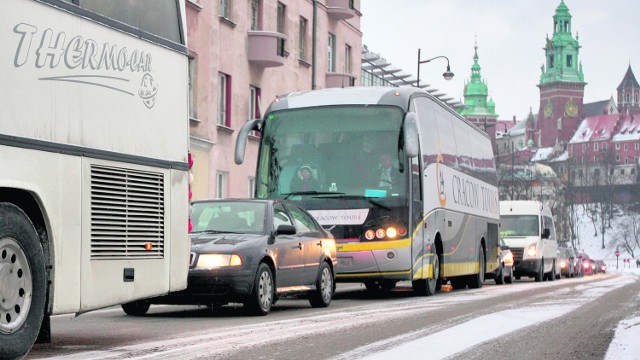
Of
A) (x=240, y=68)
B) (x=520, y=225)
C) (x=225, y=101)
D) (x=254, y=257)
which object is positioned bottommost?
(x=254, y=257)

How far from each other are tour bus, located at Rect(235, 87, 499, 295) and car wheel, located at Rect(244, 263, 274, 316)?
181 inches

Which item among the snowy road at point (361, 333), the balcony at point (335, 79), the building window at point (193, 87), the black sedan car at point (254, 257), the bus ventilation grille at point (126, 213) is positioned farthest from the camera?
the balcony at point (335, 79)

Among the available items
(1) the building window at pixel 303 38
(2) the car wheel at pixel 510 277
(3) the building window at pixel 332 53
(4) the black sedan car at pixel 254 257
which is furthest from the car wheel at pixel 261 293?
(3) the building window at pixel 332 53

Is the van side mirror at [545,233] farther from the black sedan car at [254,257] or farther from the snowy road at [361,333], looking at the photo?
the black sedan car at [254,257]

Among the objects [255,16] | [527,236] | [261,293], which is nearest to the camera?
[261,293]

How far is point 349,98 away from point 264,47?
58.2 ft

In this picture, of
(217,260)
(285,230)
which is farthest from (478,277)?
(217,260)

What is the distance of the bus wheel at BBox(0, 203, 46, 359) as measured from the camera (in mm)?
8641

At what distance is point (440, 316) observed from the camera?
14445 millimetres

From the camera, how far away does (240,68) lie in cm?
3769

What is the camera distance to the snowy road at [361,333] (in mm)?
9688

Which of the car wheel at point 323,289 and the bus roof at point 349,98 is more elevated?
the bus roof at point 349,98

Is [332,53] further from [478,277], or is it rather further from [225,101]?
[478,277]

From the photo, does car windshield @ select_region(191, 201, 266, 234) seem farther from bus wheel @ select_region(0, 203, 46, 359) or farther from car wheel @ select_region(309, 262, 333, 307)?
bus wheel @ select_region(0, 203, 46, 359)
